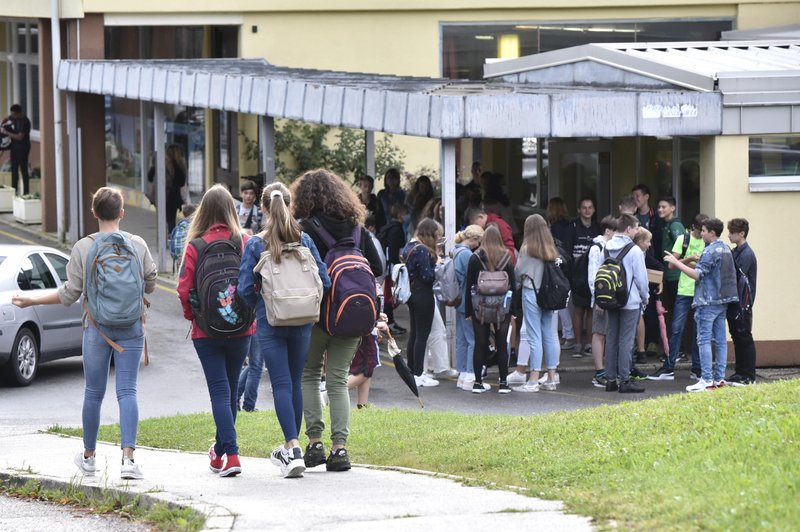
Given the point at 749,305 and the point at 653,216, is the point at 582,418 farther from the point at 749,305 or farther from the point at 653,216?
the point at 653,216

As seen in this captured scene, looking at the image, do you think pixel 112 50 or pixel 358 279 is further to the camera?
pixel 112 50

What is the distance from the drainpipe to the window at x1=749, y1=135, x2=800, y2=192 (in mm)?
13938

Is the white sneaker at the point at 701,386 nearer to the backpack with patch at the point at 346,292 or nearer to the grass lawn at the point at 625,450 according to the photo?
the grass lawn at the point at 625,450

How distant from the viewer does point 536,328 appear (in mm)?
14617

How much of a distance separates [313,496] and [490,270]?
6.55m

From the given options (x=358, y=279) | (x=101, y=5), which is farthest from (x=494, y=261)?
(x=101, y=5)

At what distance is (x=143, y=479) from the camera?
28.8 ft

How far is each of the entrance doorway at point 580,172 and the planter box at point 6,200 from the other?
528 inches

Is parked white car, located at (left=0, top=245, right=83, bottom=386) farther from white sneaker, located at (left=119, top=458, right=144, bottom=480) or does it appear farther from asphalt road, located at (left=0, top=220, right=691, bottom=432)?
white sneaker, located at (left=119, top=458, right=144, bottom=480)

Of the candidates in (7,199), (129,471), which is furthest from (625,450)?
(7,199)

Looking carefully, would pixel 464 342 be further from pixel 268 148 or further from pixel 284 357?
pixel 284 357

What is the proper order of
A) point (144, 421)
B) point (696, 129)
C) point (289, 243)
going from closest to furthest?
point (289, 243) → point (144, 421) → point (696, 129)

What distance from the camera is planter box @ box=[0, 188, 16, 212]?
1204 inches

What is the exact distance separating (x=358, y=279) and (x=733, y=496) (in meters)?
2.90
